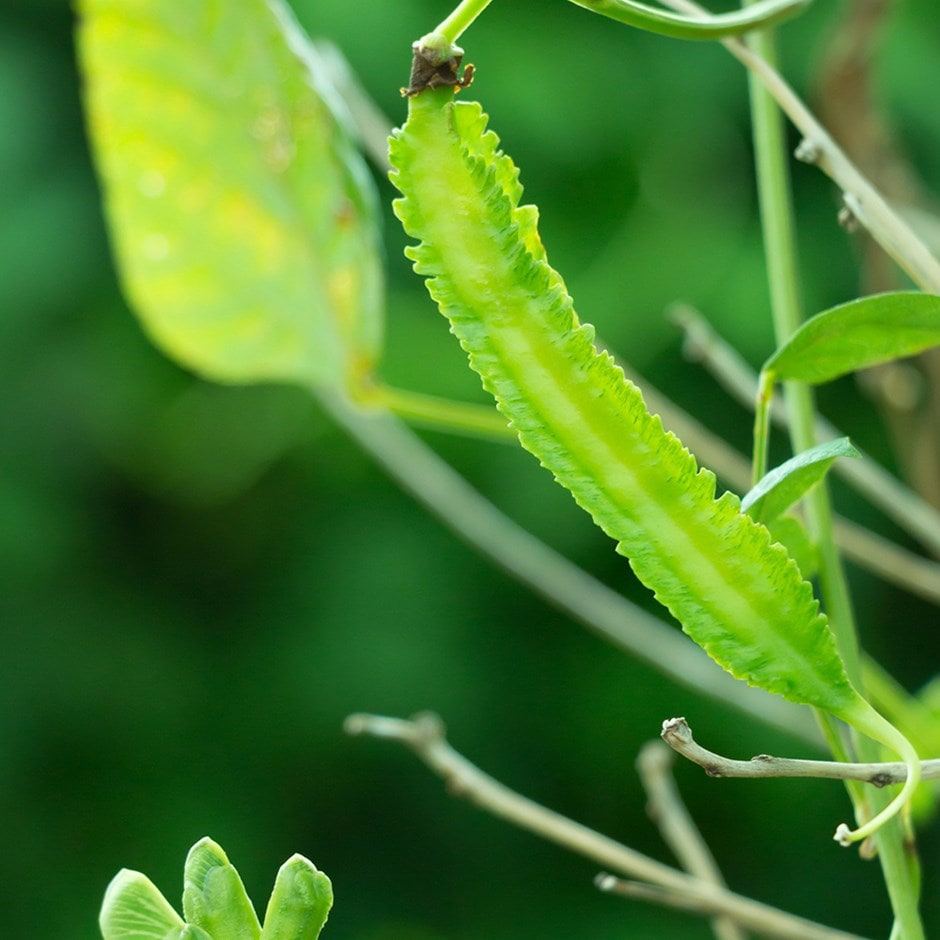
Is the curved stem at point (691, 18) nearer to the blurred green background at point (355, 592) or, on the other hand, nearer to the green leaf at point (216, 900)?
the green leaf at point (216, 900)

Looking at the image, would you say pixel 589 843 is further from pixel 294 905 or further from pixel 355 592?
pixel 355 592

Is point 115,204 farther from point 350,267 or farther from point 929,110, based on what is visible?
point 929,110

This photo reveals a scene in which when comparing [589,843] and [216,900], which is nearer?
[216,900]

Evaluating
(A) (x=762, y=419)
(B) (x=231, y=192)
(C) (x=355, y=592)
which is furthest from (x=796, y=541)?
(C) (x=355, y=592)

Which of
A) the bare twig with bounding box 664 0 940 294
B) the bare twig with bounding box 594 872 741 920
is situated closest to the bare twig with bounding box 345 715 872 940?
the bare twig with bounding box 594 872 741 920

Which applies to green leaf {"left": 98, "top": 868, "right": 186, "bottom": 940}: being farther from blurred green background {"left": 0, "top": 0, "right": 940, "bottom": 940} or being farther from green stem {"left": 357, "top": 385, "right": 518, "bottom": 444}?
blurred green background {"left": 0, "top": 0, "right": 940, "bottom": 940}

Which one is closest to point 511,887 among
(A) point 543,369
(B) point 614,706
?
(B) point 614,706
